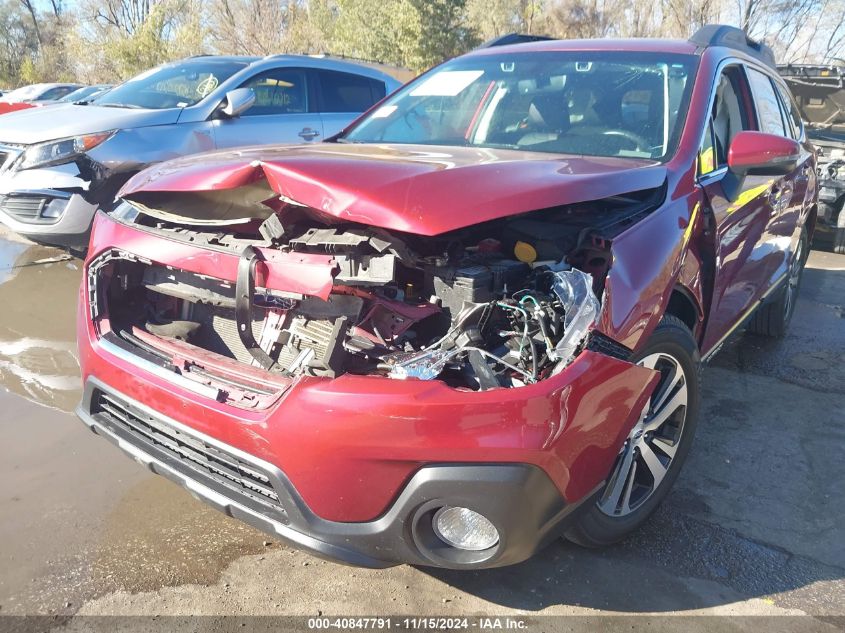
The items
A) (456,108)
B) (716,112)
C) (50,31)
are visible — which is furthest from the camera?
(50,31)

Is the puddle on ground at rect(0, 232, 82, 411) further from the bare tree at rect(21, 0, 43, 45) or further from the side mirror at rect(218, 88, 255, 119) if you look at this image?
the bare tree at rect(21, 0, 43, 45)

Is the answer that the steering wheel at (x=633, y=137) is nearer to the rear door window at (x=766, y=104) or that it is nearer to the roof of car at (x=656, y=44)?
the roof of car at (x=656, y=44)

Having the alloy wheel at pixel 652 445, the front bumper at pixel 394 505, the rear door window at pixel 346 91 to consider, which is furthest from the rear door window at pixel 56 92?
the alloy wheel at pixel 652 445

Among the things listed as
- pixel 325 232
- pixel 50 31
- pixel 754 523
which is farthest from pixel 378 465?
pixel 50 31

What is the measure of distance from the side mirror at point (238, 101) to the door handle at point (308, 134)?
0.82m

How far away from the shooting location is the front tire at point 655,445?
2.32 meters

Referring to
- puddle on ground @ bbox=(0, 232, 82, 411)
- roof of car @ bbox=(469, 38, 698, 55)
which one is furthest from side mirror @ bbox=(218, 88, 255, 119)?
Answer: roof of car @ bbox=(469, 38, 698, 55)

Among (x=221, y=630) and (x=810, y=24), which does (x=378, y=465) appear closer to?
(x=221, y=630)

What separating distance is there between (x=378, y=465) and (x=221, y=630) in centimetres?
81

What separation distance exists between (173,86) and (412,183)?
5.16 m

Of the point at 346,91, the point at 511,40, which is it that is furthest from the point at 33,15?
the point at 511,40

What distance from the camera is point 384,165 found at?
86.7 inches

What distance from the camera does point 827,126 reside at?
30.4ft

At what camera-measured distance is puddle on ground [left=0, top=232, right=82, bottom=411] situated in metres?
3.76
